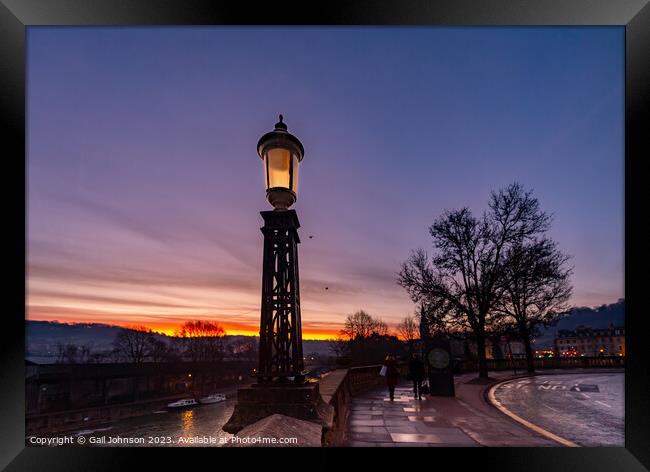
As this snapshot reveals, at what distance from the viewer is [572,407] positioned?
410 inches

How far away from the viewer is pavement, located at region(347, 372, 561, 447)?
252 inches

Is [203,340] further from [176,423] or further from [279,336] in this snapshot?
[279,336]

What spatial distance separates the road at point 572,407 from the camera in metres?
7.67

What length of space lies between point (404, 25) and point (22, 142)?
462 cm

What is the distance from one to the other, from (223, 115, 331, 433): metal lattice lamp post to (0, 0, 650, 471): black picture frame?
936 millimetres

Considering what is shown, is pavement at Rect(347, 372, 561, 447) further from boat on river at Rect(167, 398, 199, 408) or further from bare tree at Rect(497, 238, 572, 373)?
boat on river at Rect(167, 398, 199, 408)

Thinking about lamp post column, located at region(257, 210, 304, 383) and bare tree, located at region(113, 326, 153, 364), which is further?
bare tree, located at region(113, 326, 153, 364)

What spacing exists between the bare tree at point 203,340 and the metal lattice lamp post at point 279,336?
3496 inches

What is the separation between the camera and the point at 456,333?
2112 cm

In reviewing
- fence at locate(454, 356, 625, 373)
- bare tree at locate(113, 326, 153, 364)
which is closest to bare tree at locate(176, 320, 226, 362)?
bare tree at locate(113, 326, 153, 364)

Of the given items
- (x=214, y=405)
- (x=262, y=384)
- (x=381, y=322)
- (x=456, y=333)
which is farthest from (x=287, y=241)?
(x=381, y=322)

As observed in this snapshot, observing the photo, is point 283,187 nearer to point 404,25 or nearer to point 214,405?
point 404,25

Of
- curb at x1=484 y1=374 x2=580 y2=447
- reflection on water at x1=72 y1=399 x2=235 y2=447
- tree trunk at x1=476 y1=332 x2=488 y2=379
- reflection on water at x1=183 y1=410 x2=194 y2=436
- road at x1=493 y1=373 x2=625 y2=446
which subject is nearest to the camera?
curb at x1=484 y1=374 x2=580 y2=447

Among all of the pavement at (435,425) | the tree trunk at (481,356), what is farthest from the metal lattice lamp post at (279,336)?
the tree trunk at (481,356)
